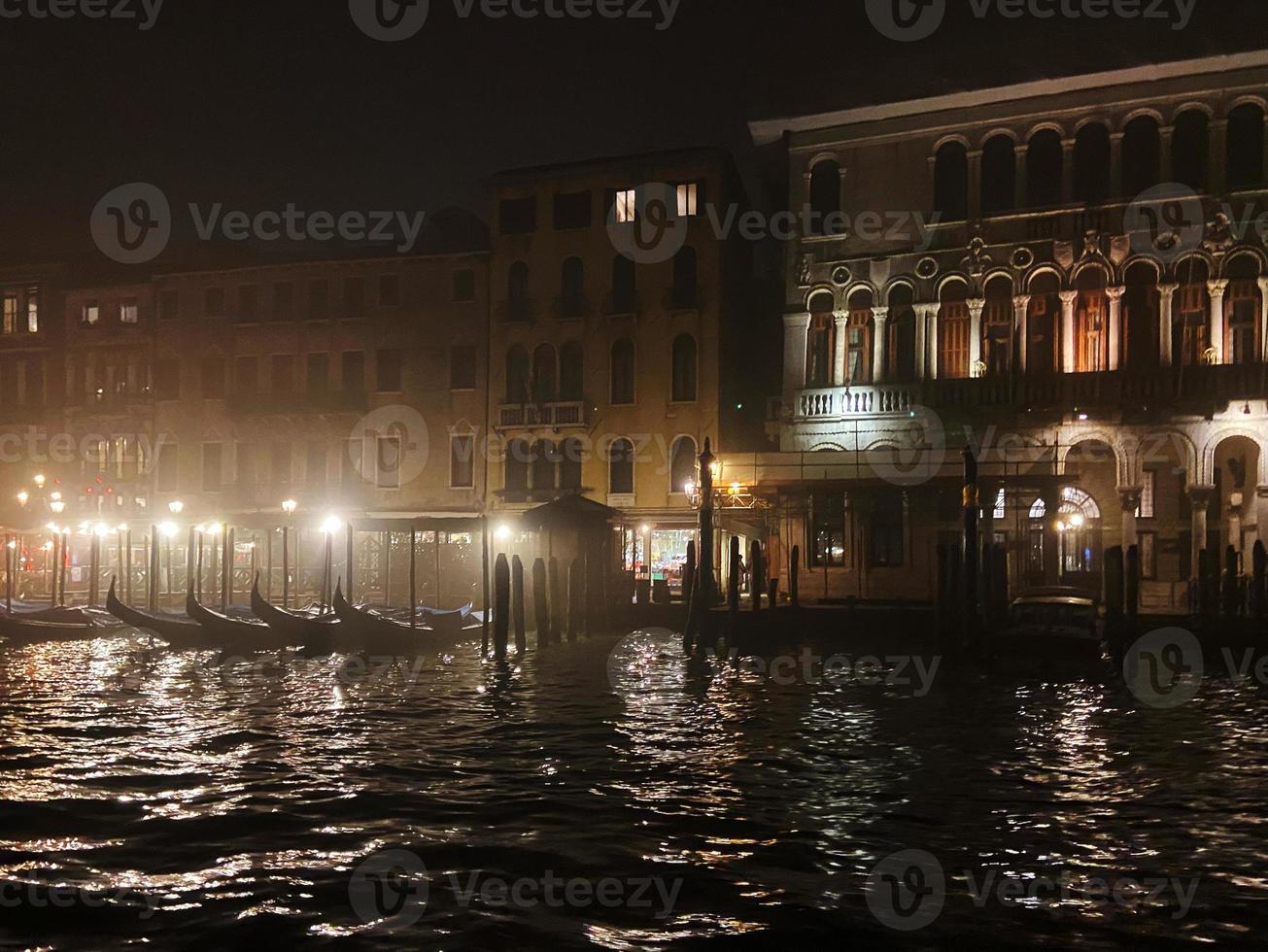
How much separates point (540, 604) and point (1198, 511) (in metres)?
14.2

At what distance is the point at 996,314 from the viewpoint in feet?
95.6

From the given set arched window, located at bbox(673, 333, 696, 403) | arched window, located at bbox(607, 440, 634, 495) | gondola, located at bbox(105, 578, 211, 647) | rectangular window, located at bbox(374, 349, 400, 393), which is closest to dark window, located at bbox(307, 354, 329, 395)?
rectangular window, located at bbox(374, 349, 400, 393)

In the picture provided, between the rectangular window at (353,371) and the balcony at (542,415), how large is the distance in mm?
4978

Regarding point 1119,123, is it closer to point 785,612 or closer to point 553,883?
point 785,612

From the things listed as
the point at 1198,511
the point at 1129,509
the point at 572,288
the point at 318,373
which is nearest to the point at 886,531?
the point at 1129,509

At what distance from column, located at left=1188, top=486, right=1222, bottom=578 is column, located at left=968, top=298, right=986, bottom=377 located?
544 centimetres

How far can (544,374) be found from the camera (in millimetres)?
36219

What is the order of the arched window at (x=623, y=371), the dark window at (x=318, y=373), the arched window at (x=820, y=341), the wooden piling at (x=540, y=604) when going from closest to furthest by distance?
the wooden piling at (x=540, y=604) < the arched window at (x=820, y=341) < the arched window at (x=623, y=371) < the dark window at (x=318, y=373)

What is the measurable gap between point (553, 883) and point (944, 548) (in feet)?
48.2

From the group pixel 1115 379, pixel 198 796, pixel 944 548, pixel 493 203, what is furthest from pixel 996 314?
pixel 198 796

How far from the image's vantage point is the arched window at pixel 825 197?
101ft

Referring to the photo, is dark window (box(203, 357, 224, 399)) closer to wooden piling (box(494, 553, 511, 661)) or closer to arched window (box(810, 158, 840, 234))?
arched window (box(810, 158, 840, 234))

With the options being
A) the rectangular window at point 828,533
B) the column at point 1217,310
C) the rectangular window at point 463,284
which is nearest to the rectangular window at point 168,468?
the rectangular window at point 463,284

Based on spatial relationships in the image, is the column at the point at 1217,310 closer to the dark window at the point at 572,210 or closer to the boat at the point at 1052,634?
the boat at the point at 1052,634
